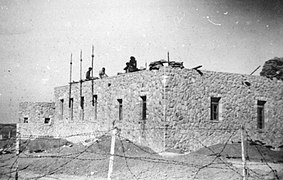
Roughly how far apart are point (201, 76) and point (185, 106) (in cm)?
164

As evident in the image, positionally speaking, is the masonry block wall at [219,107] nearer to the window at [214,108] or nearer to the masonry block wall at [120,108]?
the window at [214,108]

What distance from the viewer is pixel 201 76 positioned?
1667 centimetres

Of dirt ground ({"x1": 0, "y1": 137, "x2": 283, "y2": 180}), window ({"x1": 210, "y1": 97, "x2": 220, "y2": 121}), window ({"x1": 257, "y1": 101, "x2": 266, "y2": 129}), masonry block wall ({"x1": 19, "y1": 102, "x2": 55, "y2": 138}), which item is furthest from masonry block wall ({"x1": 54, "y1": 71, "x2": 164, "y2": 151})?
window ({"x1": 257, "y1": 101, "x2": 266, "y2": 129})

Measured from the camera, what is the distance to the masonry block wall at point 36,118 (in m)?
27.2

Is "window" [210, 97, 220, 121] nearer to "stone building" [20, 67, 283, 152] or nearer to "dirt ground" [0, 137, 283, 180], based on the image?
"stone building" [20, 67, 283, 152]

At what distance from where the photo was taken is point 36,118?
27781 mm

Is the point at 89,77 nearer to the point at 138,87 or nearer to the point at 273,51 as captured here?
the point at 138,87

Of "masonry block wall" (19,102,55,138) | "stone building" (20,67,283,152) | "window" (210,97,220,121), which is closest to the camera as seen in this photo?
"stone building" (20,67,283,152)

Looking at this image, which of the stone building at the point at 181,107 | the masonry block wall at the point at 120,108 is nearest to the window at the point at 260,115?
the stone building at the point at 181,107

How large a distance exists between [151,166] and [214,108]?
619cm

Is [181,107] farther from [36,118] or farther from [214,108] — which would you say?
[36,118]

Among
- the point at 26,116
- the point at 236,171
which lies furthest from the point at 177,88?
the point at 26,116

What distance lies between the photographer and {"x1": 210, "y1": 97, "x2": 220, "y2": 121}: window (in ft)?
56.0

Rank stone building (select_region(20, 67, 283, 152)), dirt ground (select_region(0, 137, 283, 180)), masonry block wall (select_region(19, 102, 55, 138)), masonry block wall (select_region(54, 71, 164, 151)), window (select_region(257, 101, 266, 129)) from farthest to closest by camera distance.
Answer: masonry block wall (select_region(19, 102, 55, 138)), window (select_region(257, 101, 266, 129)), masonry block wall (select_region(54, 71, 164, 151)), stone building (select_region(20, 67, 283, 152)), dirt ground (select_region(0, 137, 283, 180))
